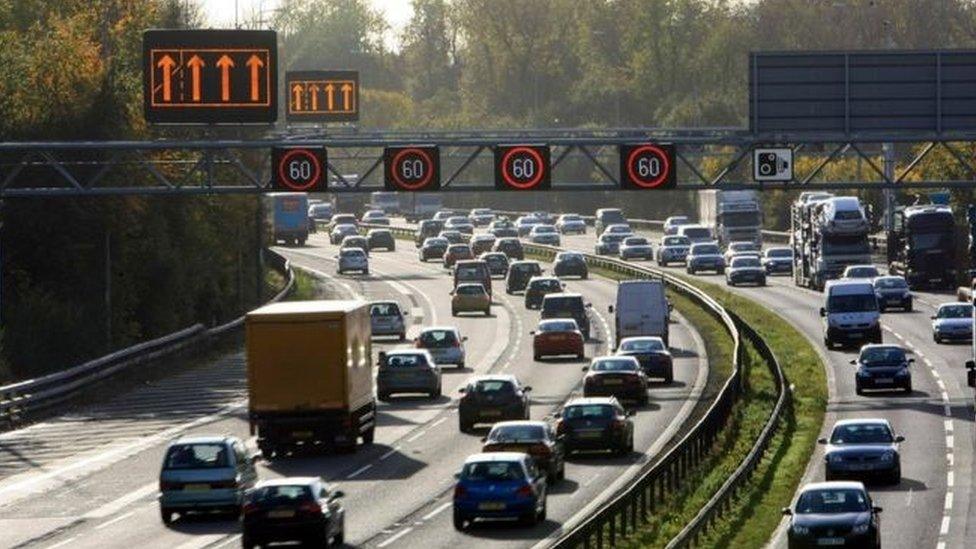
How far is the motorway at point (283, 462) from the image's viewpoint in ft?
133

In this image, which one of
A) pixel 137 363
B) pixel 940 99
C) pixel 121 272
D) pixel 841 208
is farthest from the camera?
pixel 841 208

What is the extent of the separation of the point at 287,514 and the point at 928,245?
228ft

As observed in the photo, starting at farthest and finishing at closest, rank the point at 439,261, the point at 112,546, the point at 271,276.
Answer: the point at 439,261
the point at 271,276
the point at 112,546

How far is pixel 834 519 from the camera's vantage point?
37.1 m

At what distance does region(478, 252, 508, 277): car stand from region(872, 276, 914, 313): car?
30.4 m

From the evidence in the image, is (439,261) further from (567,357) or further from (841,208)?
(567,357)

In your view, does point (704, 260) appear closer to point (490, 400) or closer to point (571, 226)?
point (571, 226)

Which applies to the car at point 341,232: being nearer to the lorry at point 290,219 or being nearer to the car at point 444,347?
the lorry at point 290,219

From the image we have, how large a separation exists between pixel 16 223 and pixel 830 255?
38.1 m

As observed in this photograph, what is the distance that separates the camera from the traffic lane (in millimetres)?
39312

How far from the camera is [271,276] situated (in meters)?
122

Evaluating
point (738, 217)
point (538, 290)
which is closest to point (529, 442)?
point (538, 290)

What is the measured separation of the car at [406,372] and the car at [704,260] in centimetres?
5629

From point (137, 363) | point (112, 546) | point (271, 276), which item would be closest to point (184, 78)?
point (137, 363)
